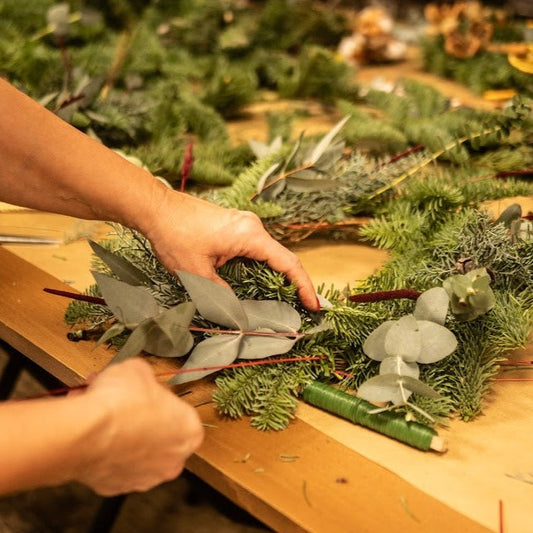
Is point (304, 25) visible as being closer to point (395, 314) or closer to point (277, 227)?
point (277, 227)

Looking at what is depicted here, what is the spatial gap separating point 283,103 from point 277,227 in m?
0.67

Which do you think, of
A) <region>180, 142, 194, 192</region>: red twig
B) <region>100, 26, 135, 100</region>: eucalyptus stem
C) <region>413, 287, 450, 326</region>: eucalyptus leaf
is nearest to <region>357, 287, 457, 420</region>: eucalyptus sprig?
<region>413, 287, 450, 326</region>: eucalyptus leaf

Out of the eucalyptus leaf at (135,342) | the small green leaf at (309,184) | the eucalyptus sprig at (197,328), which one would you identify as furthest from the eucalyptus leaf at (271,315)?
the small green leaf at (309,184)

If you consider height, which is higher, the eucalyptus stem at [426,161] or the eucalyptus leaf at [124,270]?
the eucalyptus leaf at [124,270]

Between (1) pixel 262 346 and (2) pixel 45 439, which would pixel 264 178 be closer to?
(1) pixel 262 346

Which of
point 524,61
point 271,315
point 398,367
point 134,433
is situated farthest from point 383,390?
point 524,61

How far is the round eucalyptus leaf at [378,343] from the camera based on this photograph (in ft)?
2.29

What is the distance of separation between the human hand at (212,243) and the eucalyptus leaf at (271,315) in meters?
0.02

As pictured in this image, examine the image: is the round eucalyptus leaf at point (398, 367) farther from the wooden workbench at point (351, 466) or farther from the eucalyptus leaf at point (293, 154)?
the eucalyptus leaf at point (293, 154)

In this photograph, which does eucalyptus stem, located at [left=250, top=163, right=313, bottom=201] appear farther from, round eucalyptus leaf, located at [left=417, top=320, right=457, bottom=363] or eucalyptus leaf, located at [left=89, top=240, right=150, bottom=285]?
round eucalyptus leaf, located at [left=417, top=320, right=457, bottom=363]

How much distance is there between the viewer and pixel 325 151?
0.97 metres

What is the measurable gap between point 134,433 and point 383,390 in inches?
9.3

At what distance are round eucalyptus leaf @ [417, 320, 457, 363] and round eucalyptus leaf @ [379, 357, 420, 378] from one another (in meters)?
0.01

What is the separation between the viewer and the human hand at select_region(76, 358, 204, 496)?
20.1 inches
